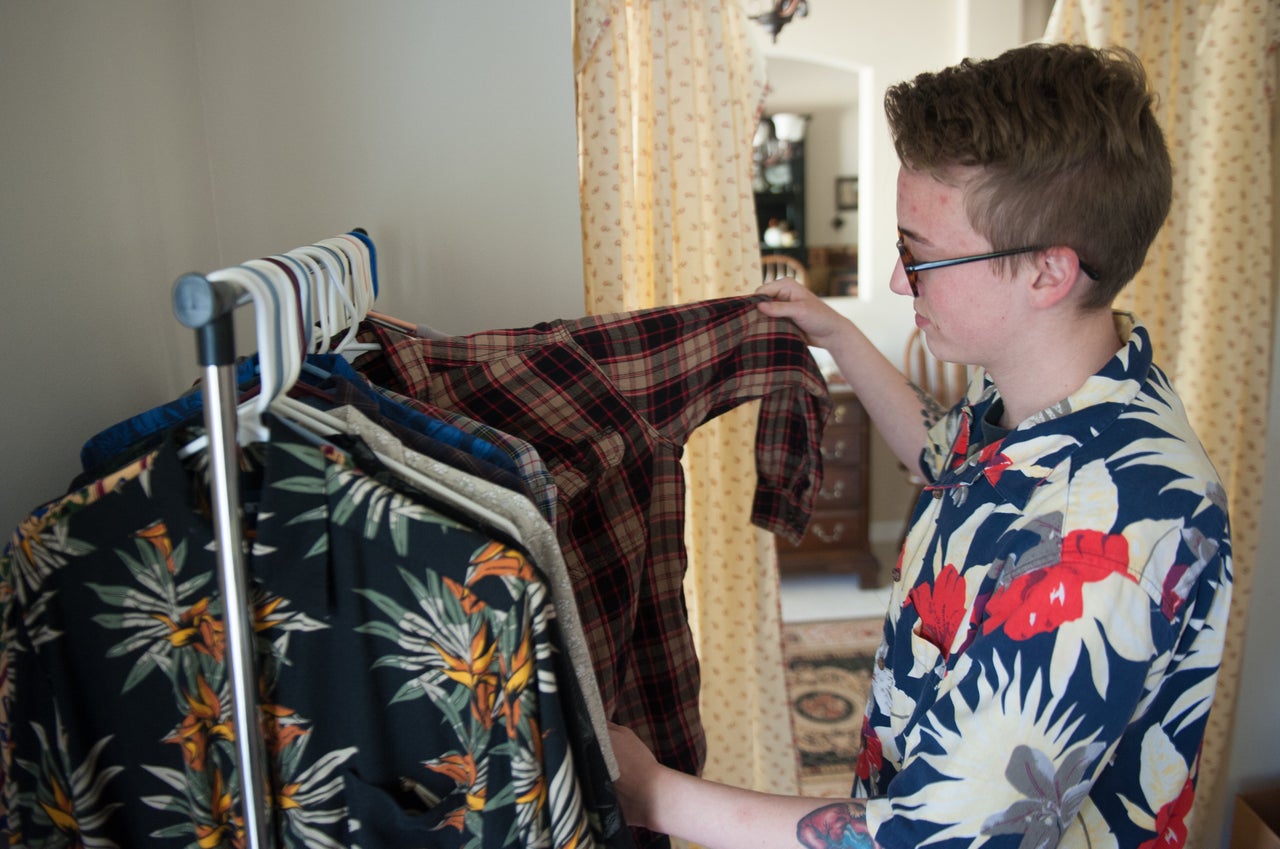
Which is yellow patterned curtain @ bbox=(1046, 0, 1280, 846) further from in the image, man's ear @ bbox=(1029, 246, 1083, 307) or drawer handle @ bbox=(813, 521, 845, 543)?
drawer handle @ bbox=(813, 521, 845, 543)

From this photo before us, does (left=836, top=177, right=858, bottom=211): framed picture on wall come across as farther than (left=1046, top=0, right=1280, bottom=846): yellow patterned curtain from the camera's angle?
Yes

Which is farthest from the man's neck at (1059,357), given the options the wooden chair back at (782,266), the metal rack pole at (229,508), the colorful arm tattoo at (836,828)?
the wooden chair back at (782,266)

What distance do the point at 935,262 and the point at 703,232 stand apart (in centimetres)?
100

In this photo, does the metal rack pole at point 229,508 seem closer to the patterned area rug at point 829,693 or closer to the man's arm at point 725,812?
the man's arm at point 725,812

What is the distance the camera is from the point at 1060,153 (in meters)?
0.94

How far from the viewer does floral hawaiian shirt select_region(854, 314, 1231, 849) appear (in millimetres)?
837

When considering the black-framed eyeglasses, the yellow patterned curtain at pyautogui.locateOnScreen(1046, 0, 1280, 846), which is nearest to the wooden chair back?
the yellow patterned curtain at pyautogui.locateOnScreen(1046, 0, 1280, 846)

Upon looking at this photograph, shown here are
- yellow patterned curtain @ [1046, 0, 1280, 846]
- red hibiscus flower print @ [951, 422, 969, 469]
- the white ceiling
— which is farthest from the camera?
the white ceiling

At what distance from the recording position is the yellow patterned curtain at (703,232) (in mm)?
1883

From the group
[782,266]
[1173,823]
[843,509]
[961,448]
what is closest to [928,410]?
[961,448]

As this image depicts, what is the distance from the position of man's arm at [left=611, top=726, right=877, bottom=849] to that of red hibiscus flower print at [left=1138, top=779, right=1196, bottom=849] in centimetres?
35

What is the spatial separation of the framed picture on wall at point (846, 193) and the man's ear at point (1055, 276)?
11.3 ft

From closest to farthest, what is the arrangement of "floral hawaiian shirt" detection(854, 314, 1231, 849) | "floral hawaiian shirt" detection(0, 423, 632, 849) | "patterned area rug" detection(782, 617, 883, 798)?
1. "floral hawaiian shirt" detection(0, 423, 632, 849)
2. "floral hawaiian shirt" detection(854, 314, 1231, 849)
3. "patterned area rug" detection(782, 617, 883, 798)

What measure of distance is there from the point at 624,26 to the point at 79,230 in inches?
48.3
